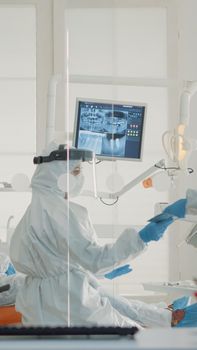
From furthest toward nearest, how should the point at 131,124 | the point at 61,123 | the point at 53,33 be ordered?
the point at 53,33
the point at 61,123
the point at 131,124

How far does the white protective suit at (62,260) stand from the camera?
1774mm

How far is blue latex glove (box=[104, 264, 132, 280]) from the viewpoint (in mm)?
1911

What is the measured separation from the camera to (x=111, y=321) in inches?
70.7

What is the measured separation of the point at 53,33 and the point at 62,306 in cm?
121

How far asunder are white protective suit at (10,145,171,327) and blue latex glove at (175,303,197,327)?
0.17m

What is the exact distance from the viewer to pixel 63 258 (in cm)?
178

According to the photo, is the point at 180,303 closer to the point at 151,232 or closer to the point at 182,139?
Result: the point at 151,232

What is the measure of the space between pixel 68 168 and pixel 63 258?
11.7 inches

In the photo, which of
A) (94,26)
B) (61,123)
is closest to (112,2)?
(94,26)

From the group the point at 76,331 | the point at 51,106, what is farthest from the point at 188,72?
the point at 76,331

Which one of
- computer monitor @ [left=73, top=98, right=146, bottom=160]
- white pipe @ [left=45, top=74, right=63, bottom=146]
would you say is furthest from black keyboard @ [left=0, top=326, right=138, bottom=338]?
white pipe @ [left=45, top=74, right=63, bottom=146]

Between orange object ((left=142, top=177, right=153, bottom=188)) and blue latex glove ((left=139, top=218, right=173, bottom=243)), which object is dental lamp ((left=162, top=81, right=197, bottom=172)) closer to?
orange object ((left=142, top=177, right=153, bottom=188))

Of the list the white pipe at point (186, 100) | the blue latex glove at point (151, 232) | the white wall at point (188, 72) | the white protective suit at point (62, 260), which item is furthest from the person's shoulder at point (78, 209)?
the white pipe at point (186, 100)

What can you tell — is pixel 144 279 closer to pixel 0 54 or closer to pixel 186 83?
pixel 186 83
